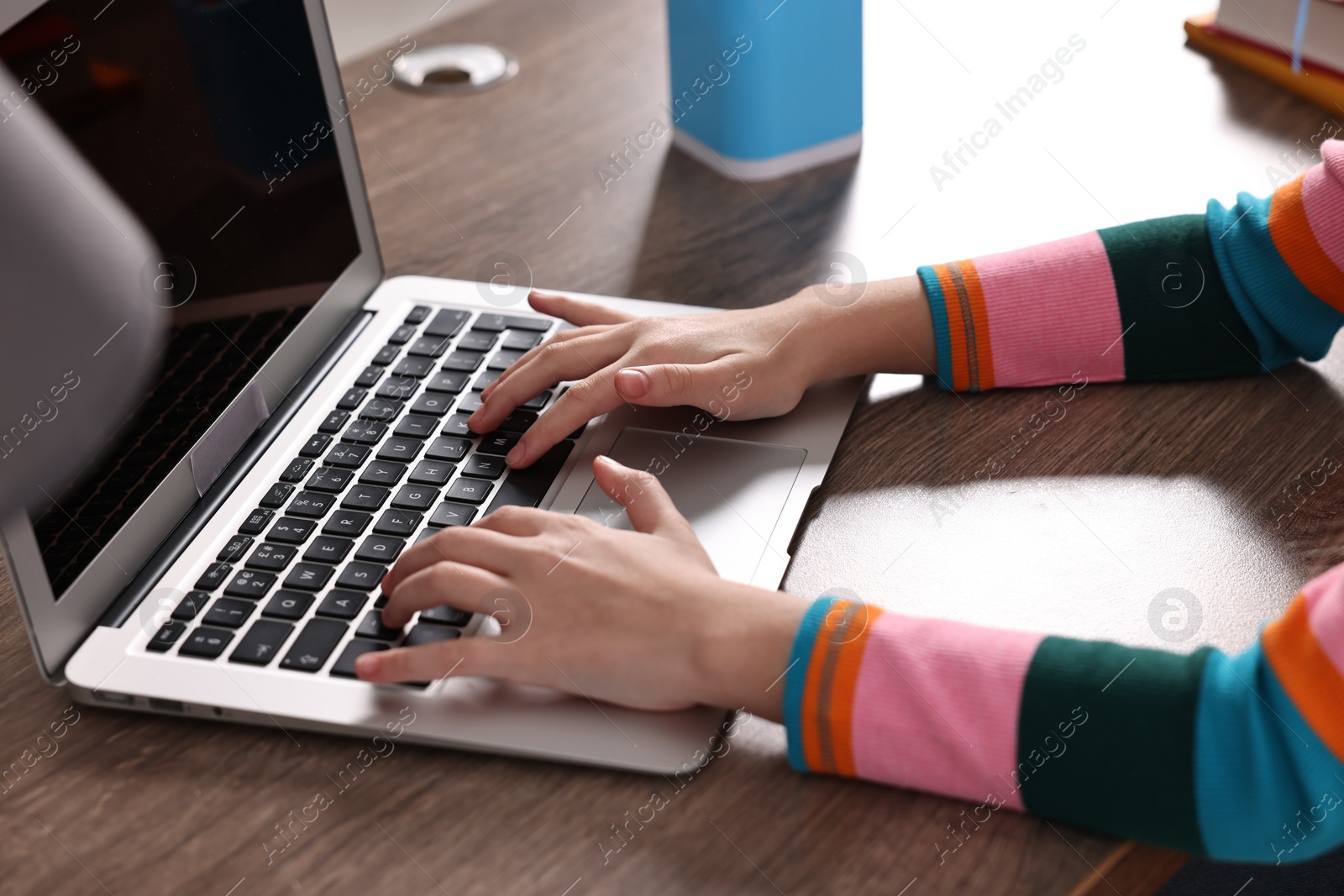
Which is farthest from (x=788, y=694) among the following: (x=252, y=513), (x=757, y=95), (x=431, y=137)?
(x=431, y=137)

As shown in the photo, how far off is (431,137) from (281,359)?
0.48 m

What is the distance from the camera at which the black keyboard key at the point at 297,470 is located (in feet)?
2.67

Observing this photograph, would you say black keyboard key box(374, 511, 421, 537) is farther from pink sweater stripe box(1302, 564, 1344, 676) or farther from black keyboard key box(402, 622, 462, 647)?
pink sweater stripe box(1302, 564, 1344, 676)

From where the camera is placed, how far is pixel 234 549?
75cm

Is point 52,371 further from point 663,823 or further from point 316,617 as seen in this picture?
point 663,823

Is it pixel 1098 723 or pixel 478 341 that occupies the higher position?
pixel 478 341

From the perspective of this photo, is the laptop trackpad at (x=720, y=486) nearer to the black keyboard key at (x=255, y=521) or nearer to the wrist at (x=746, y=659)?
the wrist at (x=746, y=659)

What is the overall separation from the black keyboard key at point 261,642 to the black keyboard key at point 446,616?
0.08m

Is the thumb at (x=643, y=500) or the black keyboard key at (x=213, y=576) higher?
the black keyboard key at (x=213, y=576)

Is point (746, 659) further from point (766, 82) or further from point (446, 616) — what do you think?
point (766, 82)

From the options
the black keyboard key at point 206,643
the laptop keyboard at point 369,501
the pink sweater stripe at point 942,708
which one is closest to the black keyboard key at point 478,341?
the laptop keyboard at point 369,501

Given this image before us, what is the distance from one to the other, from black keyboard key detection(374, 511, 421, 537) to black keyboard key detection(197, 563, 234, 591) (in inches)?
3.7

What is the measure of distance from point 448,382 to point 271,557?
0.21m

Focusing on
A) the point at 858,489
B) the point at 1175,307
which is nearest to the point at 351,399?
the point at 858,489
